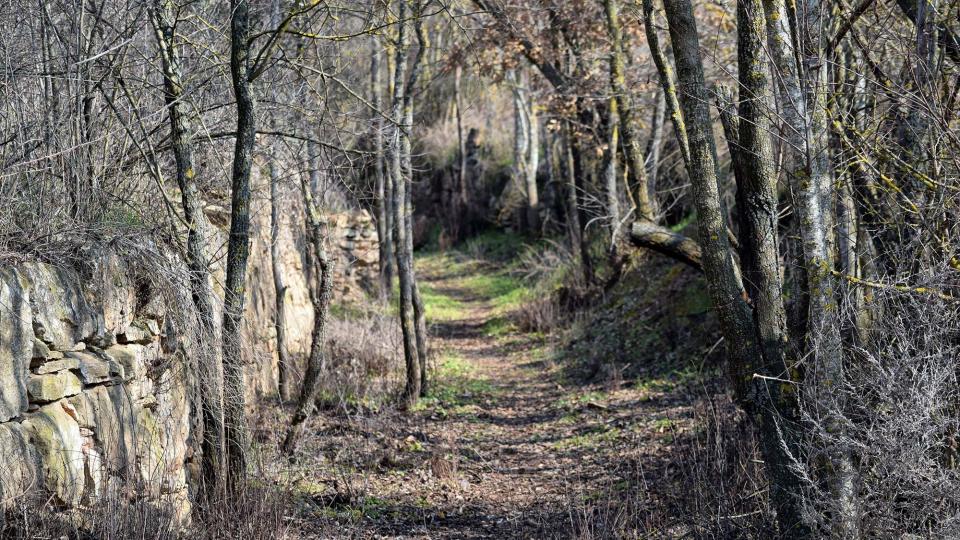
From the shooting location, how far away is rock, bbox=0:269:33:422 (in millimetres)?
3578

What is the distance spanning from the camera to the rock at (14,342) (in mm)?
3578

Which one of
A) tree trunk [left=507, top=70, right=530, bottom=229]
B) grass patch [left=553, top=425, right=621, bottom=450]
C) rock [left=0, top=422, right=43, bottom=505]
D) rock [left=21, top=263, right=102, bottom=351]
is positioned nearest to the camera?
rock [left=0, top=422, right=43, bottom=505]

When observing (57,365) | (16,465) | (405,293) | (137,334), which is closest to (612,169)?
(405,293)

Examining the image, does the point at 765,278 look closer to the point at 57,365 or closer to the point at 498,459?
the point at 57,365

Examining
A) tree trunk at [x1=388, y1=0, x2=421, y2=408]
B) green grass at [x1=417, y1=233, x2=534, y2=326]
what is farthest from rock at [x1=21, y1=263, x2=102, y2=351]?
green grass at [x1=417, y1=233, x2=534, y2=326]

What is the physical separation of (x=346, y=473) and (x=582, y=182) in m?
8.98

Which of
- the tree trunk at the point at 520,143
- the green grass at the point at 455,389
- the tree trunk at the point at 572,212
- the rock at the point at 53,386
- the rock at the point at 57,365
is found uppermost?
the tree trunk at the point at 520,143

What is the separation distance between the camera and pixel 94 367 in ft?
14.3

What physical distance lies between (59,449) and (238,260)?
5.84 feet

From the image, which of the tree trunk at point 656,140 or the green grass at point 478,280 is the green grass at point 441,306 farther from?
the tree trunk at point 656,140

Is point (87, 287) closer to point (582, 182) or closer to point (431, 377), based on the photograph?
point (431, 377)

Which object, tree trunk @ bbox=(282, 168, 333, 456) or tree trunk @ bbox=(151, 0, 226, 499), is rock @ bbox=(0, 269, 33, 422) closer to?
tree trunk @ bbox=(151, 0, 226, 499)

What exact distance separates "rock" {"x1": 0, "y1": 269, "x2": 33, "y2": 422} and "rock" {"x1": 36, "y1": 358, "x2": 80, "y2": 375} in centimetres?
13

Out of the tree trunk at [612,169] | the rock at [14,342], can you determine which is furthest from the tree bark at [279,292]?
the tree trunk at [612,169]
